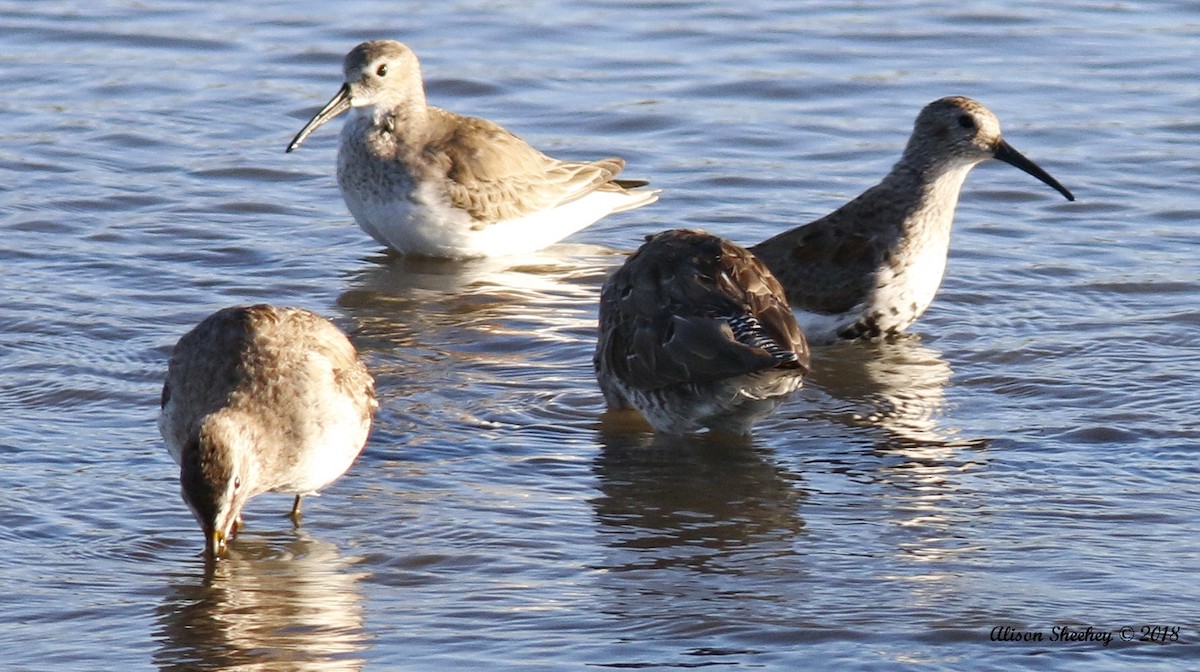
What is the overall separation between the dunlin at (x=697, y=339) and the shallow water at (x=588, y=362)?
0.79 ft

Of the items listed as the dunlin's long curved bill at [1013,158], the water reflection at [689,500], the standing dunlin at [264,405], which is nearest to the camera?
the standing dunlin at [264,405]

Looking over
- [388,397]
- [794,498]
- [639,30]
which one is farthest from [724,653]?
[639,30]

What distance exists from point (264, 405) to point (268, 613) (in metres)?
0.91

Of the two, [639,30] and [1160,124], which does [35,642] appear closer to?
[1160,124]

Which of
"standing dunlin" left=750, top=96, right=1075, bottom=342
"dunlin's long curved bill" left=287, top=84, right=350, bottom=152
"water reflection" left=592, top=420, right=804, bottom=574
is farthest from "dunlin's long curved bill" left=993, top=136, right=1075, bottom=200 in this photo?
"dunlin's long curved bill" left=287, top=84, right=350, bottom=152

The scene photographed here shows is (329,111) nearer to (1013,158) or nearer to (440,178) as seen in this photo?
(440,178)

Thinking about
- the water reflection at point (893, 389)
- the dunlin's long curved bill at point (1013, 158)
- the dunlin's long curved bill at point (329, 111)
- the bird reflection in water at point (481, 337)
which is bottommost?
the water reflection at point (893, 389)

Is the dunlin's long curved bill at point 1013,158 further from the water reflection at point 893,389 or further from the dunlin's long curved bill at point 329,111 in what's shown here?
the dunlin's long curved bill at point 329,111

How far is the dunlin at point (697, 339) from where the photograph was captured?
7.98m

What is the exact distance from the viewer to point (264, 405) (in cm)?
721

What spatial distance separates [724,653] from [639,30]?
1127cm

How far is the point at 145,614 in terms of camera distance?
6535mm

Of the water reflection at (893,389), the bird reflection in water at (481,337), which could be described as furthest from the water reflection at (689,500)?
the water reflection at (893,389)

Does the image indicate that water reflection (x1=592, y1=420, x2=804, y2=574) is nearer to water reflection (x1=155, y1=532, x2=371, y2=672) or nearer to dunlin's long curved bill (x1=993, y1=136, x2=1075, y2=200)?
water reflection (x1=155, y1=532, x2=371, y2=672)
